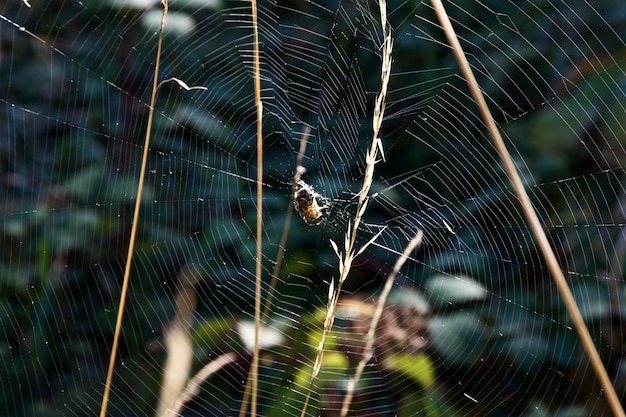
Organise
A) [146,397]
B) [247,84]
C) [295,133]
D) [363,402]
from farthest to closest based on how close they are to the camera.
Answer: [247,84] → [295,133] → [146,397] → [363,402]

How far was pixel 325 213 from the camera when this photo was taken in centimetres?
181

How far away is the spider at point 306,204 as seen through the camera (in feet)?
5.67

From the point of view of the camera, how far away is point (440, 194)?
182cm

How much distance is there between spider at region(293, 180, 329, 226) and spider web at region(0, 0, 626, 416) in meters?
0.05

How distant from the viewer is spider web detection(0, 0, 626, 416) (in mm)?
1592

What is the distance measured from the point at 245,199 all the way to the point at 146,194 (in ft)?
0.78

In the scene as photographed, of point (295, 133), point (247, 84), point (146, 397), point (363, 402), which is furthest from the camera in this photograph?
point (247, 84)

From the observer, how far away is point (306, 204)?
5.68ft

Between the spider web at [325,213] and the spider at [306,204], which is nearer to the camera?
the spider web at [325,213]

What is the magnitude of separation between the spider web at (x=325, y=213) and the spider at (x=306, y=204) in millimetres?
53

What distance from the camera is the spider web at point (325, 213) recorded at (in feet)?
5.22

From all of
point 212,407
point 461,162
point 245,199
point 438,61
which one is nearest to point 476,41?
point 438,61

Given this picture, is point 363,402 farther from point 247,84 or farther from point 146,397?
point 247,84

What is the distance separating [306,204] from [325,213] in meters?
0.09
